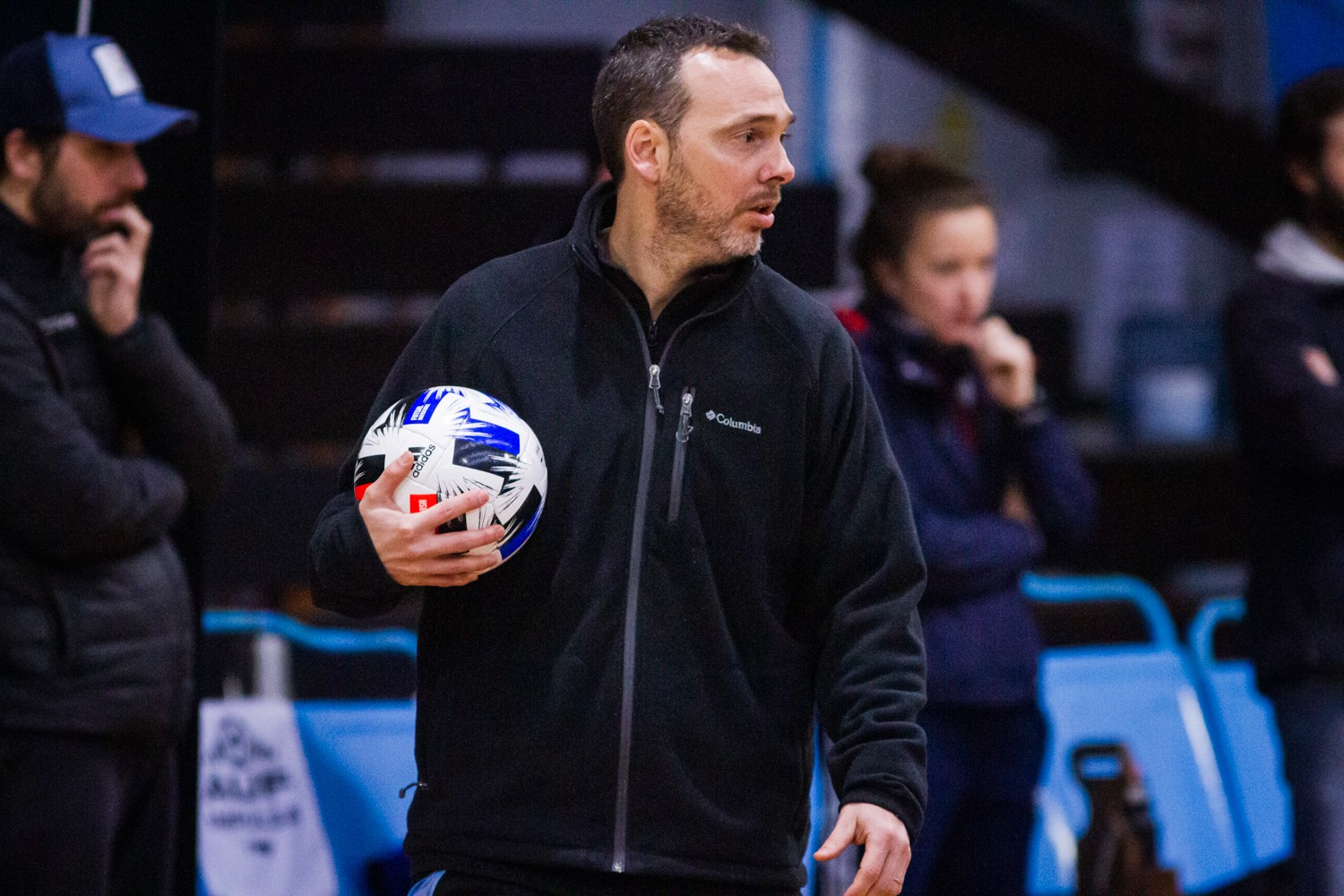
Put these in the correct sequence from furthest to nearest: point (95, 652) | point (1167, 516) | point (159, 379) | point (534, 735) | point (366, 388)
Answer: point (1167, 516), point (366, 388), point (159, 379), point (95, 652), point (534, 735)

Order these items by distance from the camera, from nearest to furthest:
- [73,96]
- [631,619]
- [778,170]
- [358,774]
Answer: [631,619] → [778,170] → [73,96] → [358,774]

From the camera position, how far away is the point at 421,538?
7.77ft

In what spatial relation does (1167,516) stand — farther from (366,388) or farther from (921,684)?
(921,684)

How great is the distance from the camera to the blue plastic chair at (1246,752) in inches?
234

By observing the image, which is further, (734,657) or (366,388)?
(366,388)

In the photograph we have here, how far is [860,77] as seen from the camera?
39.4ft

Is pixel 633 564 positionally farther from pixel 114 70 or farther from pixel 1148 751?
pixel 1148 751

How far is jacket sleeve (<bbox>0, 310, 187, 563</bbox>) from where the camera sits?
3412 millimetres

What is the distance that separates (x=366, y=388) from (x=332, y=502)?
4.25m

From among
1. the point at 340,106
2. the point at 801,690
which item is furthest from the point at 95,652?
the point at 340,106

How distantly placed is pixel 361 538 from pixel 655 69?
887 millimetres

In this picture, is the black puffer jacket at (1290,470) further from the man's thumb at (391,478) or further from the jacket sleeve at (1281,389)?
the man's thumb at (391,478)

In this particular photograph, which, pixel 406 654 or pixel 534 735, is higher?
pixel 534 735

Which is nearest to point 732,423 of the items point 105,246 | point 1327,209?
point 105,246
